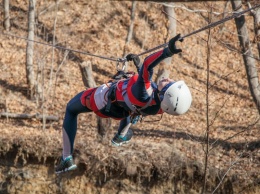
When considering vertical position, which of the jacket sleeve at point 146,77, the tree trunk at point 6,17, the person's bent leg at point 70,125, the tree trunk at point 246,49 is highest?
the tree trunk at point 6,17

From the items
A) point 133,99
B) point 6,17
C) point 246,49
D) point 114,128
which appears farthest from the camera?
point 6,17

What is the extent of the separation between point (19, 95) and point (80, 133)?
204 centimetres

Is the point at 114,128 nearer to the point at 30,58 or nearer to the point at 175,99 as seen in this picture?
the point at 30,58

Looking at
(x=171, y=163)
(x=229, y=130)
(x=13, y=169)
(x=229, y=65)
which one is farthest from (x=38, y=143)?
(x=229, y=65)

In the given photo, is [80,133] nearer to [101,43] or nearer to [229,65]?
[101,43]

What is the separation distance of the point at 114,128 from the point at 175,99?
5946 millimetres

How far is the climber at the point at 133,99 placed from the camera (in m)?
5.35

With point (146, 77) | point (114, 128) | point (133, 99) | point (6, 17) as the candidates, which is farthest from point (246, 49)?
point (6, 17)

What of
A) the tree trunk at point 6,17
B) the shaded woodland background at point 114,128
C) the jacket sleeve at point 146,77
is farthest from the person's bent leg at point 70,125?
the tree trunk at point 6,17

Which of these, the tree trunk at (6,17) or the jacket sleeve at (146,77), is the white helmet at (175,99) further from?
the tree trunk at (6,17)

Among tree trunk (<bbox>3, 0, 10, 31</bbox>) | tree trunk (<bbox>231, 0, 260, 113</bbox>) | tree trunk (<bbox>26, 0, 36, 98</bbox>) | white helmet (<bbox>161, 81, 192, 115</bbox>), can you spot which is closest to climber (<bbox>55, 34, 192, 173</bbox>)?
white helmet (<bbox>161, 81, 192, 115</bbox>)

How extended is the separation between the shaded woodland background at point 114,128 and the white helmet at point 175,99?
9.54 feet

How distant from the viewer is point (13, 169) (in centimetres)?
1068

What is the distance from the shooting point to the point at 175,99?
5340 millimetres
